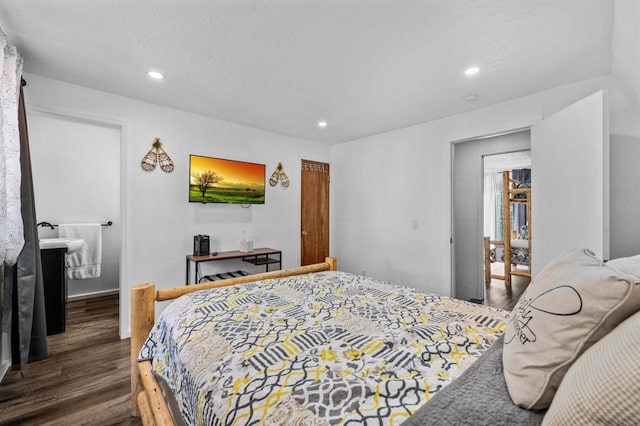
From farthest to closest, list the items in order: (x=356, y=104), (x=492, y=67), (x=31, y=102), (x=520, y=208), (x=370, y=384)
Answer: (x=520, y=208), (x=356, y=104), (x=31, y=102), (x=492, y=67), (x=370, y=384)

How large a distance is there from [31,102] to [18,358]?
2.06 metres

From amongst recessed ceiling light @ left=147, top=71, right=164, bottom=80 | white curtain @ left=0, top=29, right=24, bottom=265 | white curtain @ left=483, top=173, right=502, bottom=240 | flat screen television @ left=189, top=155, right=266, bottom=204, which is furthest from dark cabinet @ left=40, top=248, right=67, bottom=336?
white curtain @ left=483, top=173, right=502, bottom=240

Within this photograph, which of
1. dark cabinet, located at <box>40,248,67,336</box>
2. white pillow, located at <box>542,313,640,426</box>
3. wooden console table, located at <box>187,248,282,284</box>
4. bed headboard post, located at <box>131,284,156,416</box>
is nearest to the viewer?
white pillow, located at <box>542,313,640,426</box>

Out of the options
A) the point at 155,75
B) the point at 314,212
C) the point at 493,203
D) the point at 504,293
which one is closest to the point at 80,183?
the point at 155,75

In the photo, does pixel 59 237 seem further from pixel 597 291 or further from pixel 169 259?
pixel 597 291

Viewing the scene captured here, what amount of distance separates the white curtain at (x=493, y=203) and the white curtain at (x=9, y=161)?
8555 millimetres

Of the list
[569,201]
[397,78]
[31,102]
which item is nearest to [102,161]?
[31,102]

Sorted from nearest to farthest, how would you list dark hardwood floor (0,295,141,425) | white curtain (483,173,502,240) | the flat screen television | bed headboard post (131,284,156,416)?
bed headboard post (131,284,156,416) → dark hardwood floor (0,295,141,425) → the flat screen television → white curtain (483,173,502,240)

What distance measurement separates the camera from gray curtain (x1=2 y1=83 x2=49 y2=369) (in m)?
2.02

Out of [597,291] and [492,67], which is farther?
[492,67]

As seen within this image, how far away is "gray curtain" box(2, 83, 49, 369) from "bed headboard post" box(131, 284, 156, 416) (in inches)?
42.7

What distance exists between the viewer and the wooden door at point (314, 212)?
4504 millimetres

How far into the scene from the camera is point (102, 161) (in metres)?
4.13

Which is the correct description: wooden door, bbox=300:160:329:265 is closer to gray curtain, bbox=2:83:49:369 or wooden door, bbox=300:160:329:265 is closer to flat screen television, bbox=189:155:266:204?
flat screen television, bbox=189:155:266:204
